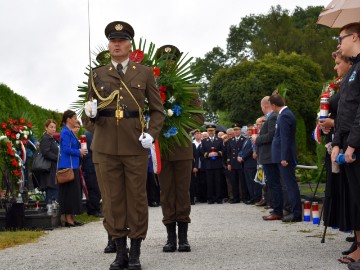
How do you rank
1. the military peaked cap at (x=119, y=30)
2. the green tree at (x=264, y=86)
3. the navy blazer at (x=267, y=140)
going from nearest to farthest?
1. the military peaked cap at (x=119, y=30)
2. the navy blazer at (x=267, y=140)
3. the green tree at (x=264, y=86)

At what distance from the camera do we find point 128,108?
7547 mm

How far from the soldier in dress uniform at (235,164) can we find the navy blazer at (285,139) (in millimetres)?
7634

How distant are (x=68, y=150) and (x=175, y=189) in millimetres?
4444

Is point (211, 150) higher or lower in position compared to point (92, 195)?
higher

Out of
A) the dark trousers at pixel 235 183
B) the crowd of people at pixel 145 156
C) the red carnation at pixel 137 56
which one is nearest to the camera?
the crowd of people at pixel 145 156

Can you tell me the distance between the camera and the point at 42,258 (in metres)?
8.56

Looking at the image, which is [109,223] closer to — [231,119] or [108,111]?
[108,111]

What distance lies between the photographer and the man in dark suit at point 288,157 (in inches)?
480

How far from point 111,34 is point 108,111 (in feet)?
2.50

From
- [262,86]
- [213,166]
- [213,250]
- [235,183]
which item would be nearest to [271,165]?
[213,250]

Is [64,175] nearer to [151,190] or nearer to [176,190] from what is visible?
[176,190]

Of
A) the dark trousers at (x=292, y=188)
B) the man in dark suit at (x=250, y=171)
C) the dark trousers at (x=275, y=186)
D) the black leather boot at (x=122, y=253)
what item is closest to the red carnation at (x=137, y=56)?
the black leather boot at (x=122, y=253)

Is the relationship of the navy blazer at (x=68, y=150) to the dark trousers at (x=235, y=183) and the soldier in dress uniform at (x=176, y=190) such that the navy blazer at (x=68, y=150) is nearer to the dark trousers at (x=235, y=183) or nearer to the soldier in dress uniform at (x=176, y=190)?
the soldier in dress uniform at (x=176, y=190)

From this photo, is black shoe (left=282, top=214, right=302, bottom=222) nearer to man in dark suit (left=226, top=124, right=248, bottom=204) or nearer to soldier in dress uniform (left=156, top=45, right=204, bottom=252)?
soldier in dress uniform (left=156, top=45, right=204, bottom=252)
